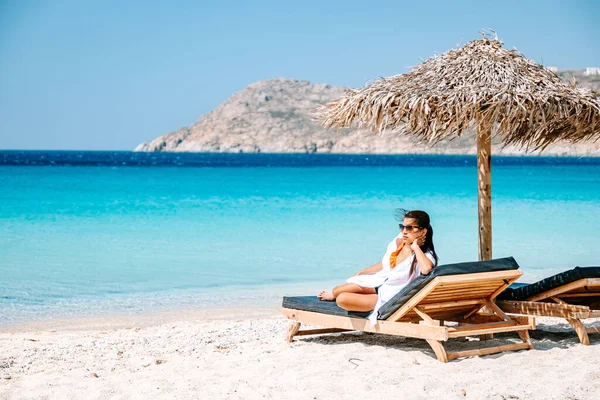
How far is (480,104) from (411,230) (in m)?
1.03

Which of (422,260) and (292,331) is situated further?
(292,331)

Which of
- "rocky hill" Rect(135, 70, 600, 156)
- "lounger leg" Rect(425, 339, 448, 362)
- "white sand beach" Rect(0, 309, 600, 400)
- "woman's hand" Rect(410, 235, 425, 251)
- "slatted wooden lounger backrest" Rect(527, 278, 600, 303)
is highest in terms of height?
"rocky hill" Rect(135, 70, 600, 156)

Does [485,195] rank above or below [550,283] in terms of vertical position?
above

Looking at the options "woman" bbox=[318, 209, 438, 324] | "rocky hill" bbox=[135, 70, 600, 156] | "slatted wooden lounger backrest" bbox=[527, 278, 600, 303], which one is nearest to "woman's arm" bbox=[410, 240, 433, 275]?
"woman" bbox=[318, 209, 438, 324]

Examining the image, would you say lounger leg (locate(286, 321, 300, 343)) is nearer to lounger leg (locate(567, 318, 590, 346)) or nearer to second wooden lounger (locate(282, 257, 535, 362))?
second wooden lounger (locate(282, 257, 535, 362))

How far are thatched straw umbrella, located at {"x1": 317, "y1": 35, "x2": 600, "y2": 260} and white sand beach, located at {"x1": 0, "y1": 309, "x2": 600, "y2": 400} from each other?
1198mm

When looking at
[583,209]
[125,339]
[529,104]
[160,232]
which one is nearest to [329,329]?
[125,339]

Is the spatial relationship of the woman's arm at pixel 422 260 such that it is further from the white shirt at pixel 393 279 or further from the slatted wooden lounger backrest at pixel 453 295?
the slatted wooden lounger backrest at pixel 453 295

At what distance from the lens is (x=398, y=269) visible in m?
5.02

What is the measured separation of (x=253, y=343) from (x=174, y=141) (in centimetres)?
17915

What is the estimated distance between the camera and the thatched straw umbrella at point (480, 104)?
5.13 metres

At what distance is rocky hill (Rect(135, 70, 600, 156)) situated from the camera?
145500mm

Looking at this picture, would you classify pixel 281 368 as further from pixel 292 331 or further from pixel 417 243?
pixel 417 243

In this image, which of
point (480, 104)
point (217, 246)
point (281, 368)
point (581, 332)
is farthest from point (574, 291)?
point (217, 246)
